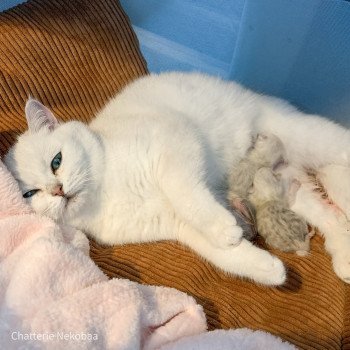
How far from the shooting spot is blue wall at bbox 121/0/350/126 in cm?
178

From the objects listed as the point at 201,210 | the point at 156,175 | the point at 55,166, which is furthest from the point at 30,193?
the point at 201,210

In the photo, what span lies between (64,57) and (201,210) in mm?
937

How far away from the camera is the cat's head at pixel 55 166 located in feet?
4.18

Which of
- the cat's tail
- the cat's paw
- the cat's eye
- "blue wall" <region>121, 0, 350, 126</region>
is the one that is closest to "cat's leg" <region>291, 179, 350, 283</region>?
the cat's paw

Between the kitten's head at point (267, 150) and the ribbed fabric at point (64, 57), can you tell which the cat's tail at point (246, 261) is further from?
the ribbed fabric at point (64, 57)

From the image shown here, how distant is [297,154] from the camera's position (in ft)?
5.42

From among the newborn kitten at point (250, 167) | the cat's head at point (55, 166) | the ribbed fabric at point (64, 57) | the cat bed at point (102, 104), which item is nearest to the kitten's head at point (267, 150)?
the newborn kitten at point (250, 167)

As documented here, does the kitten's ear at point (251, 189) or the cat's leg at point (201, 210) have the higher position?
the cat's leg at point (201, 210)

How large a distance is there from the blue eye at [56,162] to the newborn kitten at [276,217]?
62 cm

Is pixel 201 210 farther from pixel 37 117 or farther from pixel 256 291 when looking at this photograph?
pixel 37 117

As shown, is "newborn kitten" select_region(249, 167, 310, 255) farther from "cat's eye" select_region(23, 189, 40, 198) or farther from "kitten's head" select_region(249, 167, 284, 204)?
"cat's eye" select_region(23, 189, 40, 198)

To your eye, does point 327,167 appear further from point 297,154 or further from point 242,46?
point 242,46

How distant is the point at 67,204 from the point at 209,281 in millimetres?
452

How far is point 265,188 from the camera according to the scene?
4.91ft
